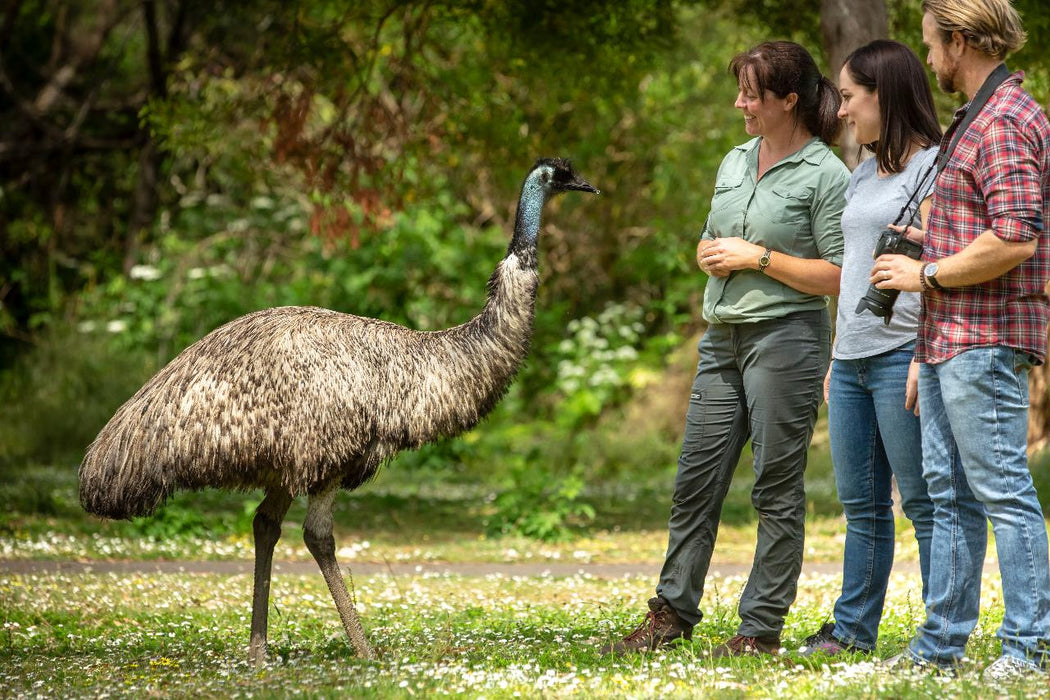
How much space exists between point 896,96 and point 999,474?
149cm

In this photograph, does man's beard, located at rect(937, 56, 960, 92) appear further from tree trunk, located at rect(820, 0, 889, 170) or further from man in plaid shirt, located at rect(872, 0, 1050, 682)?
tree trunk, located at rect(820, 0, 889, 170)

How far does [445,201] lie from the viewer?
725 inches

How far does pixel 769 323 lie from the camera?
5.39 metres

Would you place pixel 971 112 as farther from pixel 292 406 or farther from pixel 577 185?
pixel 292 406

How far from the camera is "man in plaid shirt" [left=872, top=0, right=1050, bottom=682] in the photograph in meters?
4.45

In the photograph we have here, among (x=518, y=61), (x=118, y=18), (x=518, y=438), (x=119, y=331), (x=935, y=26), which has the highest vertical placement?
(x=118, y=18)

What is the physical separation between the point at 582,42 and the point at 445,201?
7161 millimetres

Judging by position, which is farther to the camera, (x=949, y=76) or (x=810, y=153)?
(x=810, y=153)

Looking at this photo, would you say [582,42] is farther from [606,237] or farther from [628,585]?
[606,237]

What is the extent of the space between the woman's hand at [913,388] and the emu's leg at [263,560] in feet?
8.83

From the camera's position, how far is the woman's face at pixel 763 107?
5348 mm

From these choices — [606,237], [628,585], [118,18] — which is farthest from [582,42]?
[118,18]

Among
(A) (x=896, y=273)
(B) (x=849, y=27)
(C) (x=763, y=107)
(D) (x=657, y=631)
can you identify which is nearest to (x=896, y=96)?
(C) (x=763, y=107)

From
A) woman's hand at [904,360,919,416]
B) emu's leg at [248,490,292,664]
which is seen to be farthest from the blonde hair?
emu's leg at [248,490,292,664]
